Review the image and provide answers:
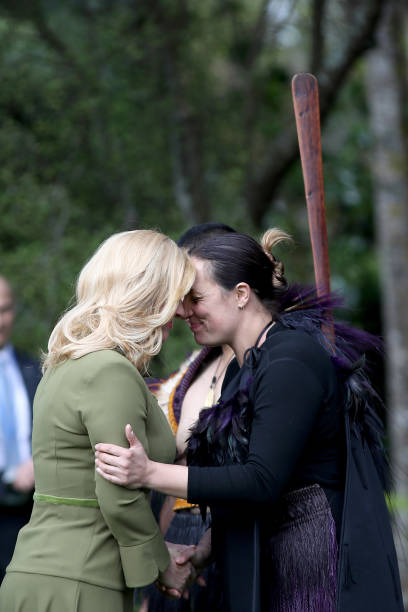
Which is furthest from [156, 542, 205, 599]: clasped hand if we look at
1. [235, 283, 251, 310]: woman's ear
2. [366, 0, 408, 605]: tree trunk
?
[366, 0, 408, 605]: tree trunk

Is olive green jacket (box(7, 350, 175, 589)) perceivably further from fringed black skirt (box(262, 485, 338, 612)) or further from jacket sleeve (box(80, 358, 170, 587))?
fringed black skirt (box(262, 485, 338, 612))

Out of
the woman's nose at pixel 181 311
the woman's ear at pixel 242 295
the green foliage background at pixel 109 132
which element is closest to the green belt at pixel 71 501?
the woman's nose at pixel 181 311

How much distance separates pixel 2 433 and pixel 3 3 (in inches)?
202

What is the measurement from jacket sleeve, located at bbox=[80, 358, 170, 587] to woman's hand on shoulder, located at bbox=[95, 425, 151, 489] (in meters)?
0.02

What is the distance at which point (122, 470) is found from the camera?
209 cm

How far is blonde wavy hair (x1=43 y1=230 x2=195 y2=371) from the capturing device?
2.25 meters

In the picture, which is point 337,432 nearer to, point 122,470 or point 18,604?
point 122,470

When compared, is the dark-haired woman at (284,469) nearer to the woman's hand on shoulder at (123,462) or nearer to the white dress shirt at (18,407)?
the woman's hand on shoulder at (123,462)

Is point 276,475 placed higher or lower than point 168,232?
lower

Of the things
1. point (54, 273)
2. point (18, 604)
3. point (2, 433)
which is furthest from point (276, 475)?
point (54, 273)

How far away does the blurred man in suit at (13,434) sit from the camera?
3.39 metres

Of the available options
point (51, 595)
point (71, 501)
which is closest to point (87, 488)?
point (71, 501)

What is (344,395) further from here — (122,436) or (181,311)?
(122,436)

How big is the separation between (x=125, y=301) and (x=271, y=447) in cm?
60
